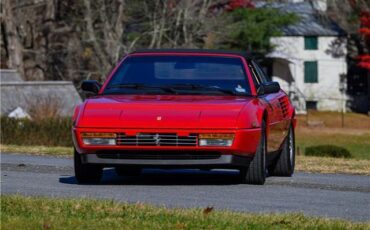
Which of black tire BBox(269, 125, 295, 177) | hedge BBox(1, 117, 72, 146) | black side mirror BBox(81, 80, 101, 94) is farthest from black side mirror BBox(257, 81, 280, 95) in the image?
hedge BBox(1, 117, 72, 146)

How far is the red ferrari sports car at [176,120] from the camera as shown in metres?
11.5

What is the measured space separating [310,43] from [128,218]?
57560mm

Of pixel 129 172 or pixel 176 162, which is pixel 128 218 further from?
pixel 129 172

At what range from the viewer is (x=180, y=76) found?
1287 centimetres

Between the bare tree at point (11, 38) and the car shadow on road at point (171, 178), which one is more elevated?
the car shadow on road at point (171, 178)

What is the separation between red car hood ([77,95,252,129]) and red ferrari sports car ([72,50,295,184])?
0.01 meters

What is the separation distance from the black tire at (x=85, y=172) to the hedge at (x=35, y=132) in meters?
17.4

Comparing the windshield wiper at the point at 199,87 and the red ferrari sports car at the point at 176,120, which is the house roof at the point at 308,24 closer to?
the red ferrari sports car at the point at 176,120

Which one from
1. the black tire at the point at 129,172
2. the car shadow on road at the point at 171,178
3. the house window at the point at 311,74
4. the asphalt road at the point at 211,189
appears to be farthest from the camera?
the house window at the point at 311,74

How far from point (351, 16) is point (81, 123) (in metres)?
53.1

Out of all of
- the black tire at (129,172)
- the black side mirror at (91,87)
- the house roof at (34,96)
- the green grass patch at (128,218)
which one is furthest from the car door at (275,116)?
the house roof at (34,96)

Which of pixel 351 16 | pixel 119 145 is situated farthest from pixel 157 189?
pixel 351 16

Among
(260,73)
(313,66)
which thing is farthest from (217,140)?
(313,66)

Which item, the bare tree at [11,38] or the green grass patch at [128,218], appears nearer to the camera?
the green grass patch at [128,218]
